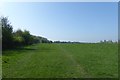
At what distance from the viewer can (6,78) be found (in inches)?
488

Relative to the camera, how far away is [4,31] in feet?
176

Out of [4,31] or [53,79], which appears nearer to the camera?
[53,79]

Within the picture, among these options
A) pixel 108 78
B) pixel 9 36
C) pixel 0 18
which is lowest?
pixel 108 78

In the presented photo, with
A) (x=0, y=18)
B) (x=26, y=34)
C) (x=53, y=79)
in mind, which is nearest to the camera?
(x=53, y=79)

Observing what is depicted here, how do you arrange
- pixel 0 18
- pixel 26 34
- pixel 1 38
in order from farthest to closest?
pixel 26 34, pixel 0 18, pixel 1 38

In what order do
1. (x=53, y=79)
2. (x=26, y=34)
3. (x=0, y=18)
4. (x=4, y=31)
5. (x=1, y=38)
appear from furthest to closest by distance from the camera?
(x=26, y=34), (x=0, y=18), (x=4, y=31), (x=1, y=38), (x=53, y=79)

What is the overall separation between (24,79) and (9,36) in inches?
1796

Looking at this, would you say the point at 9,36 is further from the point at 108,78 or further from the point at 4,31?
the point at 108,78

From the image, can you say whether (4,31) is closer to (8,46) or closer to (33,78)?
(8,46)

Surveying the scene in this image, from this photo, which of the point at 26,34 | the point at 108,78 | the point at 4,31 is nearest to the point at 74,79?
the point at 108,78

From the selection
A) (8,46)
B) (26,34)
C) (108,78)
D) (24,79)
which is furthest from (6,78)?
(26,34)

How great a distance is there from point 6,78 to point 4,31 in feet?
139

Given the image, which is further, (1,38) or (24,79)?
(1,38)

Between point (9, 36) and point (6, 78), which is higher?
point (9, 36)
